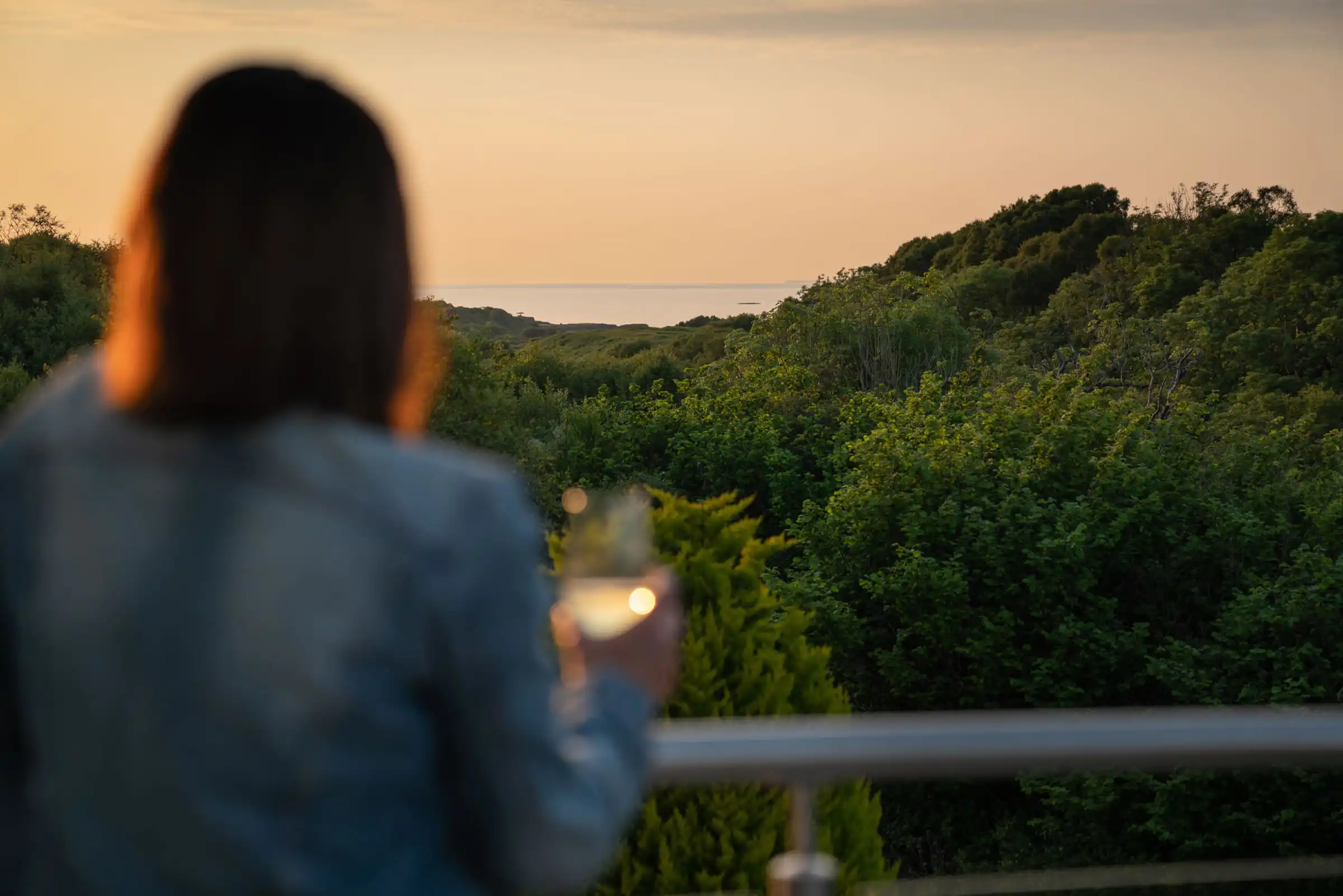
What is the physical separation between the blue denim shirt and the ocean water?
92.5 feet

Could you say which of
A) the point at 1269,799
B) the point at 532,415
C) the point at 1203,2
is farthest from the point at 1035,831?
the point at 1203,2

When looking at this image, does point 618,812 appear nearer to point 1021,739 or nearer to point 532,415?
point 1021,739

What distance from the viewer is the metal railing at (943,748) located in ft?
4.42

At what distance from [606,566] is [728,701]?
4820 millimetres

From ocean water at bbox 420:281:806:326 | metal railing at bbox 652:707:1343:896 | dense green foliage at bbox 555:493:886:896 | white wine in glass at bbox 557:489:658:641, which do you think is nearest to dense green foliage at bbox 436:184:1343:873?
ocean water at bbox 420:281:806:326

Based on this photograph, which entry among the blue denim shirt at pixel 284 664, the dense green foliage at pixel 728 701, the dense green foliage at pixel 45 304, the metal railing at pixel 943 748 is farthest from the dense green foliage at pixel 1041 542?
the blue denim shirt at pixel 284 664

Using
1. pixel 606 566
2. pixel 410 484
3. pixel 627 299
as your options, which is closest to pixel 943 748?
pixel 606 566

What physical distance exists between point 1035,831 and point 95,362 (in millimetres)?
17411

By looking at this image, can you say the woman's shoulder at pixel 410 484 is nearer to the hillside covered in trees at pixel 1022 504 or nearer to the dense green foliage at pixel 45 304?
the hillside covered in trees at pixel 1022 504

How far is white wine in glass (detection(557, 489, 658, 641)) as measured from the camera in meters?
1.08

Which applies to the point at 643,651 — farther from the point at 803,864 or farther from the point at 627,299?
the point at 627,299

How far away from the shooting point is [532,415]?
80.8 ft

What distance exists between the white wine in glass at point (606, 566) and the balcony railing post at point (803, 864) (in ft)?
1.31

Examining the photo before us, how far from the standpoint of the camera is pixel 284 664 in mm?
831
